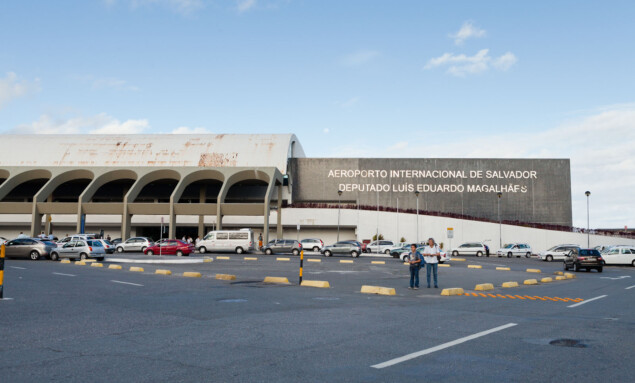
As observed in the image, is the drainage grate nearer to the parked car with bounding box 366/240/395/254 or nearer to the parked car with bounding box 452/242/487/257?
the parked car with bounding box 366/240/395/254

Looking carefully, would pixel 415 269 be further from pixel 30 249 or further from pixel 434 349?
pixel 30 249

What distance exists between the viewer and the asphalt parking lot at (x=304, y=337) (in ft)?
18.4

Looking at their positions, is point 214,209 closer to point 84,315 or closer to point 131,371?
point 84,315

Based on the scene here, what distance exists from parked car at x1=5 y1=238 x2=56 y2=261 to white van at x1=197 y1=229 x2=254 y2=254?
13916 millimetres

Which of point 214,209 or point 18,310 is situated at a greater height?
point 214,209

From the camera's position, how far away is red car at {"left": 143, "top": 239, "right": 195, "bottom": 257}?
39750 mm

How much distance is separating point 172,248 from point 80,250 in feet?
33.1


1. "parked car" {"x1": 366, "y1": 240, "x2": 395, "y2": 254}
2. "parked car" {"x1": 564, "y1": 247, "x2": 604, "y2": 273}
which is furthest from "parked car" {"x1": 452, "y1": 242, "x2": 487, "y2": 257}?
"parked car" {"x1": 564, "y1": 247, "x2": 604, "y2": 273}

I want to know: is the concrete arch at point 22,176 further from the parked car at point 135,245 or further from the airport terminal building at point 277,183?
the parked car at point 135,245

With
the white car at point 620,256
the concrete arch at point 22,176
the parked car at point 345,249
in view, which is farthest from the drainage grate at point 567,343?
Answer: the concrete arch at point 22,176

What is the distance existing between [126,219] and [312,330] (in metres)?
49.5

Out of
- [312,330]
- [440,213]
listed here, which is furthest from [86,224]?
[312,330]

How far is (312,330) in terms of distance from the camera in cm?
827

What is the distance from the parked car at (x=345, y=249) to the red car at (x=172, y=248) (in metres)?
11.0
